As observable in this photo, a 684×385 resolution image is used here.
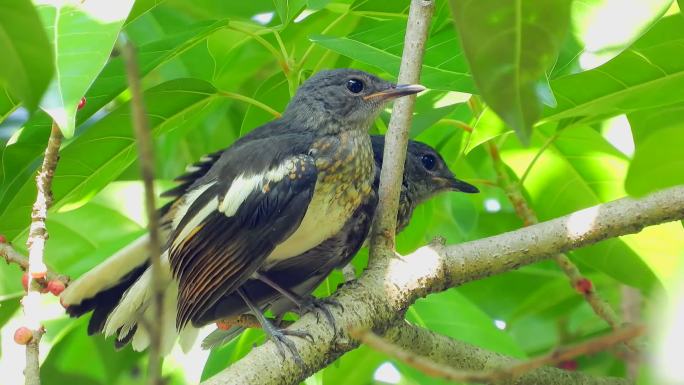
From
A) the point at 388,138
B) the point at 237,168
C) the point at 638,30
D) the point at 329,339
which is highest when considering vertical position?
the point at 638,30

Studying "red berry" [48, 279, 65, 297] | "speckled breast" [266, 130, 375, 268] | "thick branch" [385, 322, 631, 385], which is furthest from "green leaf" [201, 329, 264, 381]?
"red berry" [48, 279, 65, 297]

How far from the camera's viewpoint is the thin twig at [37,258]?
7.28 feet

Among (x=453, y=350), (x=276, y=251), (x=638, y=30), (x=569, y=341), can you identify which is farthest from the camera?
(x=569, y=341)

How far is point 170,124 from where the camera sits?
365cm

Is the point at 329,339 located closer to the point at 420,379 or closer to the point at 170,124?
the point at 420,379

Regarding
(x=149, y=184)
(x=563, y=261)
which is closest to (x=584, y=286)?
(x=563, y=261)

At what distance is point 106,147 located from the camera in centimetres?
347

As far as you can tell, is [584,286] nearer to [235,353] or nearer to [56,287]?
[235,353]

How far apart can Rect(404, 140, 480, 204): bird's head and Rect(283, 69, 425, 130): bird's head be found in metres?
0.39

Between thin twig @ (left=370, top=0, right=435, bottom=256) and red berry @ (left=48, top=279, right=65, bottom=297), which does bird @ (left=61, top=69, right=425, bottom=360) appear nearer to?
thin twig @ (left=370, top=0, right=435, bottom=256)

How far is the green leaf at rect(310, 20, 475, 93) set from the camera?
287 centimetres

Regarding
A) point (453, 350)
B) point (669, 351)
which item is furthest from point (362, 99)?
point (669, 351)

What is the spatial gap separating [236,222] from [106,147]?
1.98 feet

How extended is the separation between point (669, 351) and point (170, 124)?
9.73ft
